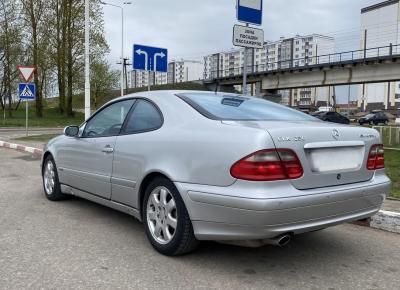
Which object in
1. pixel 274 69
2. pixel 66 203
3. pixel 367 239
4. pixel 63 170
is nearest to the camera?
pixel 367 239

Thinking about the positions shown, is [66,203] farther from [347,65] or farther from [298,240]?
[347,65]

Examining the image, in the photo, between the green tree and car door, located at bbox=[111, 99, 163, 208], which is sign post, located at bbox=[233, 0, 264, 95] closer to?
car door, located at bbox=[111, 99, 163, 208]

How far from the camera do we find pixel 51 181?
241 inches

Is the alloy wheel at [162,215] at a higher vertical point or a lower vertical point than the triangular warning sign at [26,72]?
lower

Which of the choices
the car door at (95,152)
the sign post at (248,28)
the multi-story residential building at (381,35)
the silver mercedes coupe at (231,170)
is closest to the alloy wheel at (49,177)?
the car door at (95,152)

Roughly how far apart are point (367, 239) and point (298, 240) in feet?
2.48

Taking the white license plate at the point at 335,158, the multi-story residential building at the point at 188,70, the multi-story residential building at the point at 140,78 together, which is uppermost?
the multi-story residential building at the point at 188,70

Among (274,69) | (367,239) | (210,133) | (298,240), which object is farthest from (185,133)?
(274,69)

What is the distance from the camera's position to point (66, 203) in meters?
6.02

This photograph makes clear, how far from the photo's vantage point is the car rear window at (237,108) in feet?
12.8

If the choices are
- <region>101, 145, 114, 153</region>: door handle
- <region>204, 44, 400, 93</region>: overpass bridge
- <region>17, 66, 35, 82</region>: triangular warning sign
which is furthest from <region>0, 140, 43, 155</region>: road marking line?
<region>204, 44, 400, 93</region>: overpass bridge

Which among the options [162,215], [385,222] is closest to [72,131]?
[162,215]

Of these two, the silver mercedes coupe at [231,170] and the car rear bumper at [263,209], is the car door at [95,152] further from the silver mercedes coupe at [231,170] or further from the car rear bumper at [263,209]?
the car rear bumper at [263,209]

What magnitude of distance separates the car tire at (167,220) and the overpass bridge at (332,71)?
3042 centimetres
